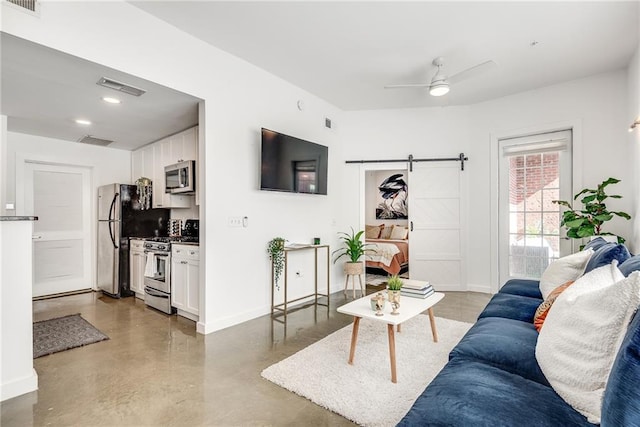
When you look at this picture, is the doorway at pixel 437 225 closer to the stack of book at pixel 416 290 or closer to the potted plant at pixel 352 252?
the potted plant at pixel 352 252

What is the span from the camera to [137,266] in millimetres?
4711

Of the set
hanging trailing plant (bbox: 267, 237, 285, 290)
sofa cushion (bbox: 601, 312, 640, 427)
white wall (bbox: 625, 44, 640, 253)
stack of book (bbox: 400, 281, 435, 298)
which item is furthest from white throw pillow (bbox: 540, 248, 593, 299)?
hanging trailing plant (bbox: 267, 237, 285, 290)

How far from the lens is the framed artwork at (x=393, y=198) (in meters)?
7.65

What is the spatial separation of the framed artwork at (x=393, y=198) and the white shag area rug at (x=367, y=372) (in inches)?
180

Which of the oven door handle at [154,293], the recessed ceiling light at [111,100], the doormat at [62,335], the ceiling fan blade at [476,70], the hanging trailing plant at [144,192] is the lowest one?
the doormat at [62,335]

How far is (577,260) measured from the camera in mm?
2344

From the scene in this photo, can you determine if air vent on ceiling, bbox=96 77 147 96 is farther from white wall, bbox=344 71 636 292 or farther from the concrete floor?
white wall, bbox=344 71 636 292

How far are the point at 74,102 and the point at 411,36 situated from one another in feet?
12.3

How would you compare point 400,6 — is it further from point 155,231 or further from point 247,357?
point 155,231

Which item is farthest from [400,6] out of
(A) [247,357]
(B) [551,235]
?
(B) [551,235]

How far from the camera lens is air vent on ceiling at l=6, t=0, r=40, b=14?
217 cm

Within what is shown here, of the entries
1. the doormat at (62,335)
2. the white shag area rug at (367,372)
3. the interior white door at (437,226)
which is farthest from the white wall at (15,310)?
the interior white door at (437,226)

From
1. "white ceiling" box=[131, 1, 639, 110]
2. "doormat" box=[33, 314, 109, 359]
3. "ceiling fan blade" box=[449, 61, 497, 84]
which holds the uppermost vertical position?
"white ceiling" box=[131, 1, 639, 110]

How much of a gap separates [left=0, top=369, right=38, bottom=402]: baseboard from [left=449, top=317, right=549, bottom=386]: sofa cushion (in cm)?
282
